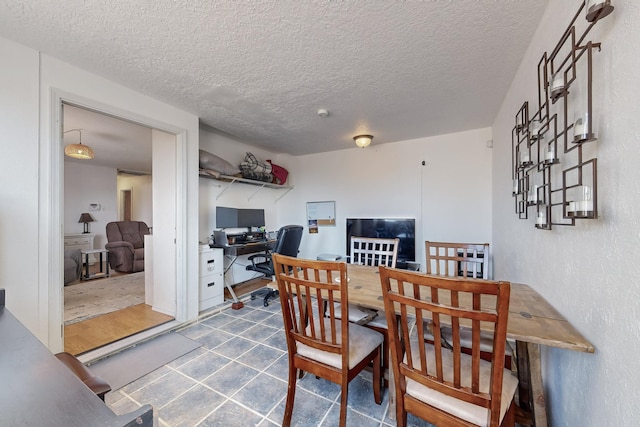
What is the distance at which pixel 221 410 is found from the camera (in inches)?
62.4

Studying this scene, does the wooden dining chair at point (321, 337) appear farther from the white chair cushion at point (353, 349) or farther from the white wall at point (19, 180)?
the white wall at point (19, 180)

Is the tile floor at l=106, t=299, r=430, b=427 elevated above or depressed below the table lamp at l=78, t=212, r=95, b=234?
below

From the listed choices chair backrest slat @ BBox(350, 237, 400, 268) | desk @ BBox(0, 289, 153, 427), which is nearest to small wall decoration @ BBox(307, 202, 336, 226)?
chair backrest slat @ BBox(350, 237, 400, 268)

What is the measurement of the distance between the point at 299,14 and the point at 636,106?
1518 millimetres

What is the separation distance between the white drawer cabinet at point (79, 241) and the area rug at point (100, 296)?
6.40ft

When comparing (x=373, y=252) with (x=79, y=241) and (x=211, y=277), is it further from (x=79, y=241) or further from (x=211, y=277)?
(x=79, y=241)

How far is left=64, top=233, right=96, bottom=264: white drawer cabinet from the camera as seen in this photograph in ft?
18.4

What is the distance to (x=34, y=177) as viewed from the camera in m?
1.81

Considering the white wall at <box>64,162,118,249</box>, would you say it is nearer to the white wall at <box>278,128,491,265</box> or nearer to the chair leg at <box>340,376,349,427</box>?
the white wall at <box>278,128,491,265</box>

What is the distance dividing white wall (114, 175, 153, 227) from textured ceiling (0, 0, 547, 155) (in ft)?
18.7

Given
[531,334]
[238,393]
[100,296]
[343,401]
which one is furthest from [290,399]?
[100,296]

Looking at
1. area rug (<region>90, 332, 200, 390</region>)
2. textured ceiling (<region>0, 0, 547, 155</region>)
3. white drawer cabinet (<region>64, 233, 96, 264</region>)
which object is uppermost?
textured ceiling (<region>0, 0, 547, 155</region>)

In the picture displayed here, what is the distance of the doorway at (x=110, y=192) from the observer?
8.35 feet

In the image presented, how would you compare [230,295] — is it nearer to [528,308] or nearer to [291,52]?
[291,52]
